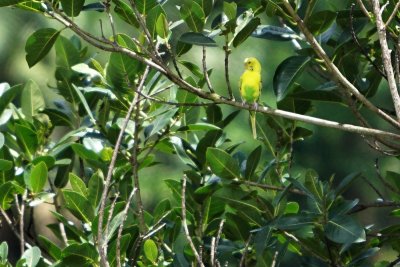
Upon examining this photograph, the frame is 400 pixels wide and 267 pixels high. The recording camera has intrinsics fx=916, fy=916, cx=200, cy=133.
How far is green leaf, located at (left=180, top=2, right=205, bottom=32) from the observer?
5.18 ft

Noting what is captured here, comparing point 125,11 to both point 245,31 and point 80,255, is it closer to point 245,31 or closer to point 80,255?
point 245,31

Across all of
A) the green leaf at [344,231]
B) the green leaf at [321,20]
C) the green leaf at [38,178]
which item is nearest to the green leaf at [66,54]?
the green leaf at [38,178]

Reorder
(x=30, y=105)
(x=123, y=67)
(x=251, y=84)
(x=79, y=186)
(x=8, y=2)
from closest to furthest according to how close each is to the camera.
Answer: (x=8, y=2) < (x=123, y=67) < (x=79, y=186) < (x=251, y=84) < (x=30, y=105)

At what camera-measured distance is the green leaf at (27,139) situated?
1.98m

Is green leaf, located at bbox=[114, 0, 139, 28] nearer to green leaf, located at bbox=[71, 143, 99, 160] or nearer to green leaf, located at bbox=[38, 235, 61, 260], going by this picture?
green leaf, located at bbox=[71, 143, 99, 160]

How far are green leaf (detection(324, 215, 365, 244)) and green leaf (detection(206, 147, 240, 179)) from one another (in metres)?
0.23

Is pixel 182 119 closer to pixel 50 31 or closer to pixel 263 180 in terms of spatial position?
pixel 263 180

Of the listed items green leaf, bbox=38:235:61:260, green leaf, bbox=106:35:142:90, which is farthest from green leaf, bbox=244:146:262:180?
green leaf, bbox=38:235:61:260

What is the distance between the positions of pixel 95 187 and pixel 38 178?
0.16 m

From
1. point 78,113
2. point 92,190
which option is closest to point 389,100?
point 78,113

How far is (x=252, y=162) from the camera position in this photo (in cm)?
179

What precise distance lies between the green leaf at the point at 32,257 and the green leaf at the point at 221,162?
0.38 m

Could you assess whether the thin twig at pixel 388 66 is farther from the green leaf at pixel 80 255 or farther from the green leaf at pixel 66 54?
the green leaf at pixel 66 54

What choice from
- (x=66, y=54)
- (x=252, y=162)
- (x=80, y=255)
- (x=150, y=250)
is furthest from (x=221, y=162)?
(x=66, y=54)
